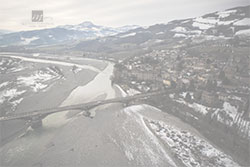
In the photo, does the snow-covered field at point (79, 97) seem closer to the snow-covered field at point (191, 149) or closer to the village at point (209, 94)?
the village at point (209, 94)

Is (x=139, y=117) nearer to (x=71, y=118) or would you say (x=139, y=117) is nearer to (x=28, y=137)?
(x=71, y=118)

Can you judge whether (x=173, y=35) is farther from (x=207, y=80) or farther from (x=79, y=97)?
(x=79, y=97)

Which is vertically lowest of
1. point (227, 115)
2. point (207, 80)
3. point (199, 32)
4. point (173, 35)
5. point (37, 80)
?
point (37, 80)

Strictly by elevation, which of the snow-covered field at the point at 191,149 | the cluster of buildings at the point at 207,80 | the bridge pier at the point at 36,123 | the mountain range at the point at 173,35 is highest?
the mountain range at the point at 173,35

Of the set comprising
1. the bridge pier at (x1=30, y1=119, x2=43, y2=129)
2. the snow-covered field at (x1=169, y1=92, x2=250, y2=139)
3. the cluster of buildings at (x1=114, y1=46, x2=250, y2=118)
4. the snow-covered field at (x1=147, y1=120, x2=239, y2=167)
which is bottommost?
the bridge pier at (x1=30, y1=119, x2=43, y2=129)

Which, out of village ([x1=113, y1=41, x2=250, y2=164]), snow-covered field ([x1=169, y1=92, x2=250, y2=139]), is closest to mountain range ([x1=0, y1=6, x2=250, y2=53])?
village ([x1=113, y1=41, x2=250, y2=164])

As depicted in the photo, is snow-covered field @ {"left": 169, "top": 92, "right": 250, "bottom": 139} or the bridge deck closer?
snow-covered field @ {"left": 169, "top": 92, "right": 250, "bottom": 139}

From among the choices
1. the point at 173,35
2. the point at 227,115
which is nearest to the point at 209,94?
the point at 227,115

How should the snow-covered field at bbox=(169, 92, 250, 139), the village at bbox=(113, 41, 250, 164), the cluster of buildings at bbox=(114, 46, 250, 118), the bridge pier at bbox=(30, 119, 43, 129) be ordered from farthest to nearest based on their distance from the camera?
the cluster of buildings at bbox=(114, 46, 250, 118) → the bridge pier at bbox=(30, 119, 43, 129) → the village at bbox=(113, 41, 250, 164) → the snow-covered field at bbox=(169, 92, 250, 139)

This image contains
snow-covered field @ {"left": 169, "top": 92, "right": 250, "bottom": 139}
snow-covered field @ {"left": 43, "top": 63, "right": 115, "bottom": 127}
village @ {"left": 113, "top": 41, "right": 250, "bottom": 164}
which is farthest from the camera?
snow-covered field @ {"left": 43, "top": 63, "right": 115, "bottom": 127}

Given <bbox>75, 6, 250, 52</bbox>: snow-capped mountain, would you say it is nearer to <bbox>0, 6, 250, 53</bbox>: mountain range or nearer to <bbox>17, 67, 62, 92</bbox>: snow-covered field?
<bbox>0, 6, 250, 53</bbox>: mountain range

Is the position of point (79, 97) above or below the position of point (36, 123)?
below

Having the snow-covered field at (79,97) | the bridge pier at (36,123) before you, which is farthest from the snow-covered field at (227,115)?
the bridge pier at (36,123)
